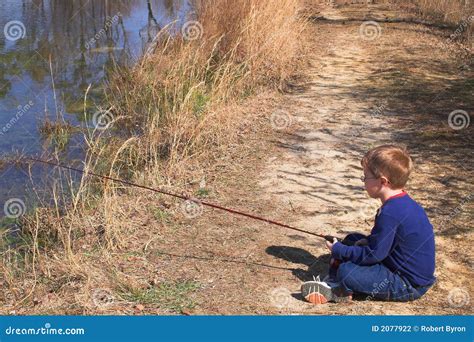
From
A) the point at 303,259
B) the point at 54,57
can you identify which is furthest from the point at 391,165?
the point at 54,57

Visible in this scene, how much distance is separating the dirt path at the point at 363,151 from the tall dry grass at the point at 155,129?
0.67 metres

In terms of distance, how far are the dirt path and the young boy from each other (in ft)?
0.34

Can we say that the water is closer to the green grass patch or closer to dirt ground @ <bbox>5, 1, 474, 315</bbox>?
dirt ground @ <bbox>5, 1, 474, 315</bbox>

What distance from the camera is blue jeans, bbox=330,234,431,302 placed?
375 centimetres

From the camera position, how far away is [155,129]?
632 centimetres

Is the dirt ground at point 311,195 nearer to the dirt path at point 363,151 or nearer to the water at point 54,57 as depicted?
the dirt path at point 363,151

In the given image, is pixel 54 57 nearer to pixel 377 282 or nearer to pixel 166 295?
pixel 166 295

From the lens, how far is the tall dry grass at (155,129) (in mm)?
4309

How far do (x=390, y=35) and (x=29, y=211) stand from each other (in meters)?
7.91

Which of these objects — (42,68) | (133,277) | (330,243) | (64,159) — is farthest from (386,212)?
(42,68)

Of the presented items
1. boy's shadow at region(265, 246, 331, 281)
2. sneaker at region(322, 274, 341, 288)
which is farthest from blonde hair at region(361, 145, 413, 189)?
boy's shadow at region(265, 246, 331, 281)

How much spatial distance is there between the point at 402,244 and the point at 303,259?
840mm

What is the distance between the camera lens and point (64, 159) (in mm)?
7082

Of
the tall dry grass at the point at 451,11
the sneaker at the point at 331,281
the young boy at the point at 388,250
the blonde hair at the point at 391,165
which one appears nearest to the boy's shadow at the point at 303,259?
the sneaker at the point at 331,281
